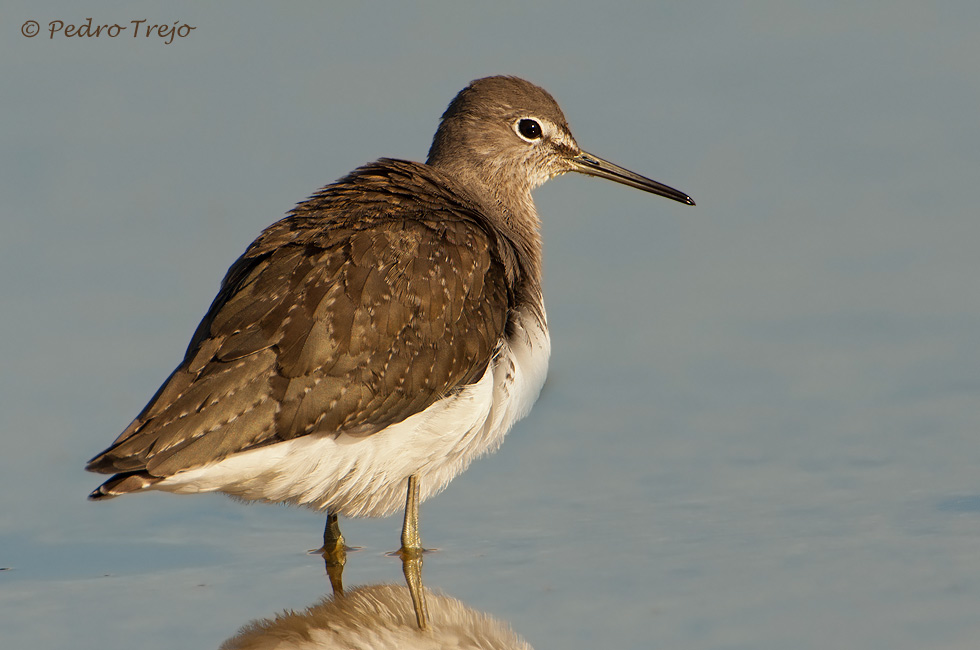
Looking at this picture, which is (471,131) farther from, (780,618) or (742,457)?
(780,618)

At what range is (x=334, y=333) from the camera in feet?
24.0

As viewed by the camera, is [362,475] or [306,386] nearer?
[306,386]

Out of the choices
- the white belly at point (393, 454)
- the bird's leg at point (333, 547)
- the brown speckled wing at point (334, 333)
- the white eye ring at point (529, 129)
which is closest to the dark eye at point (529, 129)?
the white eye ring at point (529, 129)

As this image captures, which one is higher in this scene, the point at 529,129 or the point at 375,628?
the point at 529,129

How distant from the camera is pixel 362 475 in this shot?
7738 millimetres

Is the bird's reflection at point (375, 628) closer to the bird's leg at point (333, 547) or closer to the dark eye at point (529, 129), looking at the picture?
the bird's leg at point (333, 547)

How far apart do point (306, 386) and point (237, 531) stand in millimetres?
2190

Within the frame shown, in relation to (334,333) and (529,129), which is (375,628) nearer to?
(334,333)

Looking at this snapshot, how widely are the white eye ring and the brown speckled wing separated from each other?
5.76 ft

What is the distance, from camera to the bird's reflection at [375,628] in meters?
7.15

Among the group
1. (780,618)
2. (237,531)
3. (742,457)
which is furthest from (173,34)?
(780,618)

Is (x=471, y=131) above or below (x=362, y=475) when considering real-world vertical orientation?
above

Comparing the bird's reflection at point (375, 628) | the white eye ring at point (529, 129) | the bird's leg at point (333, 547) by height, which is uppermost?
the white eye ring at point (529, 129)

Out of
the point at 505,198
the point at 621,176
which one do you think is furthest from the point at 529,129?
the point at 621,176
